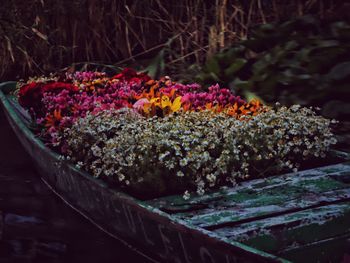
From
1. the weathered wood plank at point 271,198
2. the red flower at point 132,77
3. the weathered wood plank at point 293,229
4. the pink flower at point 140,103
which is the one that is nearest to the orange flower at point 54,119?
the pink flower at point 140,103

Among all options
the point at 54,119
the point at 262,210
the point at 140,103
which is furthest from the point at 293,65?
the point at 262,210

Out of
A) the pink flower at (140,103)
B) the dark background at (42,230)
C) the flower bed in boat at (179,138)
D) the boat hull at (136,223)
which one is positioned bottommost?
the dark background at (42,230)

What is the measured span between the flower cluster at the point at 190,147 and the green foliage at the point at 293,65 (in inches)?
12.2

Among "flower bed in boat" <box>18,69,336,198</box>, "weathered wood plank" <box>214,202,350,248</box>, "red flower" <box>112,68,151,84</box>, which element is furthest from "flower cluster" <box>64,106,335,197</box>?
"red flower" <box>112,68,151,84</box>

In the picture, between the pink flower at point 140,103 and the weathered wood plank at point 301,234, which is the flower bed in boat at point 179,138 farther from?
the weathered wood plank at point 301,234

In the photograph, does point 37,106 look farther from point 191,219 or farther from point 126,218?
point 191,219

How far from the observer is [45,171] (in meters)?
5.01

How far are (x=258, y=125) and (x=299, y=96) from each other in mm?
809

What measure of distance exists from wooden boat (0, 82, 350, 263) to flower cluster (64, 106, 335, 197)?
0.36 feet

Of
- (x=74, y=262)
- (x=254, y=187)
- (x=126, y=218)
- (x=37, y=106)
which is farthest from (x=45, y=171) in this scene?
(x=254, y=187)

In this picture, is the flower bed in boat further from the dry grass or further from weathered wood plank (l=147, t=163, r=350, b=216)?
the dry grass

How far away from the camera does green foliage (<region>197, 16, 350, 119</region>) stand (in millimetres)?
4418

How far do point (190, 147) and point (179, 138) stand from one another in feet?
0.27

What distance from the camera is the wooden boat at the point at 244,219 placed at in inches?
110
